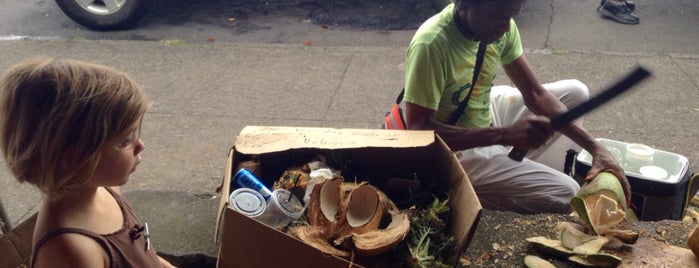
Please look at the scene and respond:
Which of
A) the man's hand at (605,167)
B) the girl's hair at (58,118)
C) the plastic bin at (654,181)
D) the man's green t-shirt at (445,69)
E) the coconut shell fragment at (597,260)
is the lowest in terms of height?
the plastic bin at (654,181)

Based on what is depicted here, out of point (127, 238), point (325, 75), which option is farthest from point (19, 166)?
point (325, 75)

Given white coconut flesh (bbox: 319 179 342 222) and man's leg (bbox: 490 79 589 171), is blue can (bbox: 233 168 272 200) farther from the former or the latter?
man's leg (bbox: 490 79 589 171)

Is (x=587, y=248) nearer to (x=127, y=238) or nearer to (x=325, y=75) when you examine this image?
(x=127, y=238)

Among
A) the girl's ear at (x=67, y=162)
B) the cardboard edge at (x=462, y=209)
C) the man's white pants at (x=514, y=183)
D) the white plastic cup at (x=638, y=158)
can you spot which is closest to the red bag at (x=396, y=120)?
the man's white pants at (x=514, y=183)

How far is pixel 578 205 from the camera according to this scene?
2332 millimetres

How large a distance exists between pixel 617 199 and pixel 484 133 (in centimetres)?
59

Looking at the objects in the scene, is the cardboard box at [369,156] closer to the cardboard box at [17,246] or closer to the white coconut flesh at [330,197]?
the white coconut flesh at [330,197]

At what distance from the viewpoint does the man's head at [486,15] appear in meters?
2.55

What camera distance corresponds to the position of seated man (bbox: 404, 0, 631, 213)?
262 cm

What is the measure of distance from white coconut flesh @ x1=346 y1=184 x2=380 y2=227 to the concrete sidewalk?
2.69ft

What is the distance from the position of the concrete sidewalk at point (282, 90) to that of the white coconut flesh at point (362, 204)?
82cm

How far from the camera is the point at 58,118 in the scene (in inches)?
58.5

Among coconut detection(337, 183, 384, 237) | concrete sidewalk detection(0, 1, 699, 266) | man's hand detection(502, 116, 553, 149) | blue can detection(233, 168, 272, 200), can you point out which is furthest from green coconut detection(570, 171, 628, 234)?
blue can detection(233, 168, 272, 200)

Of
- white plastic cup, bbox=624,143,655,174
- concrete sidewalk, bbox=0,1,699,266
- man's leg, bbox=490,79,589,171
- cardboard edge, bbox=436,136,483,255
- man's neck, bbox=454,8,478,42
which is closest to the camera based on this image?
cardboard edge, bbox=436,136,483,255
